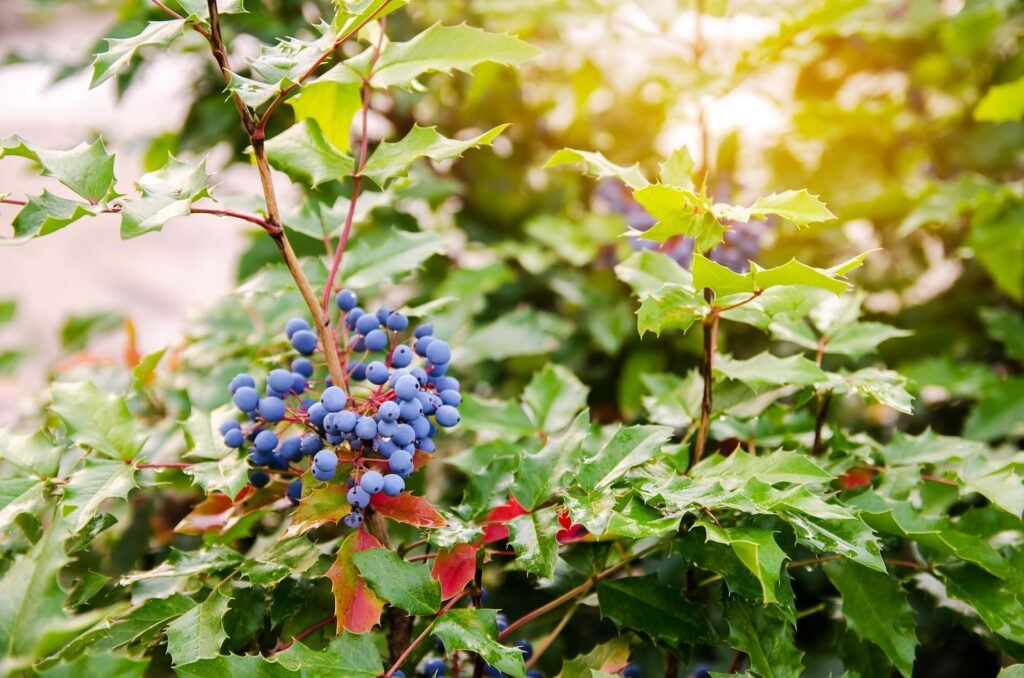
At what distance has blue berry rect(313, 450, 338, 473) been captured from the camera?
2.19 feet

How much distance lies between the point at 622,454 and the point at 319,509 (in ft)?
0.89

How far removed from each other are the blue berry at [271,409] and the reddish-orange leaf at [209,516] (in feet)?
0.49

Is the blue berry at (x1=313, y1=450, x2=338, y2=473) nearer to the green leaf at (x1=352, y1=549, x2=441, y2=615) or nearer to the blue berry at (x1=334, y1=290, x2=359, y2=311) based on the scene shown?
the green leaf at (x1=352, y1=549, x2=441, y2=615)

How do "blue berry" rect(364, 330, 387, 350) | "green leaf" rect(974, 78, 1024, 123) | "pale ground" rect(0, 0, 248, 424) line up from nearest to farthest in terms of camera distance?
"blue berry" rect(364, 330, 387, 350)
"green leaf" rect(974, 78, 1024, 123)
"pale ground" rect(0, 0, 248, 424)

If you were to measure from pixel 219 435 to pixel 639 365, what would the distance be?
795 millimetres

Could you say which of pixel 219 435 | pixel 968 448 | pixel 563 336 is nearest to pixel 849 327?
pixel 968 448

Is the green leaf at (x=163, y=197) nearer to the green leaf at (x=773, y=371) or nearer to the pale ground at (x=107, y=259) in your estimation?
the green leaf at (x=773, y=371)

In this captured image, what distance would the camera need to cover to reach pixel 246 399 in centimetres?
74

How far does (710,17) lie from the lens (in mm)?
1395

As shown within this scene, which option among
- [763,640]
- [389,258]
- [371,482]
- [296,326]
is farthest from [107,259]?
[763,640]

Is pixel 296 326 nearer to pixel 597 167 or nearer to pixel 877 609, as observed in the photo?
pixel 597 167

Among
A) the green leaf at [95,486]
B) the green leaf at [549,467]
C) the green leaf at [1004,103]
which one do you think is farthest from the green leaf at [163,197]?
the green leaf at [1004,103]

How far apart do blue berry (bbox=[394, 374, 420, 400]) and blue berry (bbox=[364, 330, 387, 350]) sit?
120 millimetres

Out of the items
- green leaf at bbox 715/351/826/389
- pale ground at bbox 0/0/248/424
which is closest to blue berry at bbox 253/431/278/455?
green leaf at bbox 715/351/826/389
